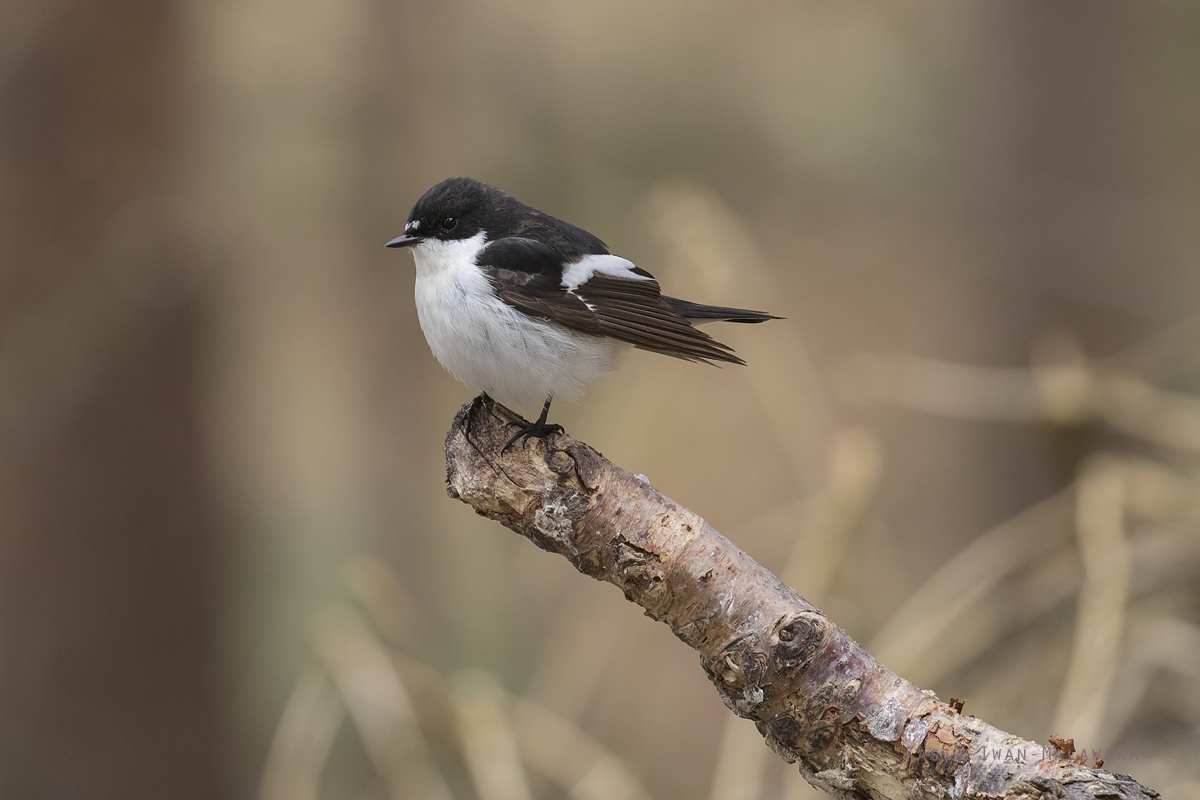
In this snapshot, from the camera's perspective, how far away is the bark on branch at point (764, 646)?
1571 mm

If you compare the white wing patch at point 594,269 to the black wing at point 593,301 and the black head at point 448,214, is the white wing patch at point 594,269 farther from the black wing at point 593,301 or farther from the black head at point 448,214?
the black head at point 448,214

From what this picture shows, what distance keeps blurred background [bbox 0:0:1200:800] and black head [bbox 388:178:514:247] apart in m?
0.76

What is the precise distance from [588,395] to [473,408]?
3.04 meters

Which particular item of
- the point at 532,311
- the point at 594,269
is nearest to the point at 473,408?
the point at 532,311

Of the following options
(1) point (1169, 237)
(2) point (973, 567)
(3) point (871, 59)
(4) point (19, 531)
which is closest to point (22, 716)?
(4) point (19, 531)

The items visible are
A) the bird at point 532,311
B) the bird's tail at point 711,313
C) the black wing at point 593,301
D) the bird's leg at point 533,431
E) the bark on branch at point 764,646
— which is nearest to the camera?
the bark on branch at point 764,646

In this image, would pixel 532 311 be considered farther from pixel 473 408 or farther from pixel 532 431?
pixel 532 431

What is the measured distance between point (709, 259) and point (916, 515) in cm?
402

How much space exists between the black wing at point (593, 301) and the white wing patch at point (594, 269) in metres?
0.02

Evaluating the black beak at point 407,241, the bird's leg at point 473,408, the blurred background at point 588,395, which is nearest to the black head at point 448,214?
the black beak at point 407,241

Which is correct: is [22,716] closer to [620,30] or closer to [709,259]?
[709,259]

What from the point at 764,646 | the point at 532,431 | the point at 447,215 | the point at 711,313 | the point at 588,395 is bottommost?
the point at 764,646

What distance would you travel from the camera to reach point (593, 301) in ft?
8.08

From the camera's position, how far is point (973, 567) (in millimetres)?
3086
